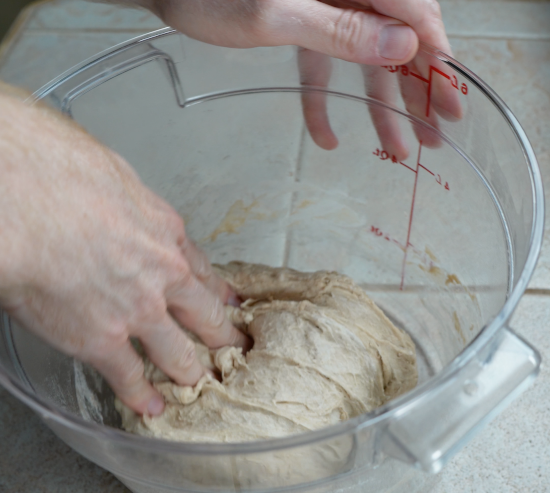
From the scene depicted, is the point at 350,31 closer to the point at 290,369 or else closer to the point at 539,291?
the point at 290,369

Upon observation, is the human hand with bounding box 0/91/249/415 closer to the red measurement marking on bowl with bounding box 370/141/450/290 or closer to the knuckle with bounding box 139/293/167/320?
the knuckle with bounding box 139/293/167/320

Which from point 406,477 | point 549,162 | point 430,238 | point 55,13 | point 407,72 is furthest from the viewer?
point 55,13

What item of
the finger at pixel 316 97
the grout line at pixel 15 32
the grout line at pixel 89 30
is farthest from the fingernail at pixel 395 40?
the grout line at pixel 15 32

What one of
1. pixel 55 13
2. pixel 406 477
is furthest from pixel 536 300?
pixel 55 13

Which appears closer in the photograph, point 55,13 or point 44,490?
point 44,490

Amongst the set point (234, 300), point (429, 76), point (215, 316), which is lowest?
point (234, 300)

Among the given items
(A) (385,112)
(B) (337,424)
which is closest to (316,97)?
(A) (385,112)

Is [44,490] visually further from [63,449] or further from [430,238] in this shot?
[430,238]

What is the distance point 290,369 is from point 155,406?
16cm

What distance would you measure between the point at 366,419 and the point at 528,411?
422 millimetres

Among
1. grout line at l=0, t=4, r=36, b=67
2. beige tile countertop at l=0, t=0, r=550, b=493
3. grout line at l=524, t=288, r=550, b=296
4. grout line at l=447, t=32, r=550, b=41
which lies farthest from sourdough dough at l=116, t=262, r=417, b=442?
grout line at l=0, t=4, r=36, b=67

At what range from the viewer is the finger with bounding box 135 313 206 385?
21.9 inches

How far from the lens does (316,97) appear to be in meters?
0.83

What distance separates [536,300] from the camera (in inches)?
33.5
